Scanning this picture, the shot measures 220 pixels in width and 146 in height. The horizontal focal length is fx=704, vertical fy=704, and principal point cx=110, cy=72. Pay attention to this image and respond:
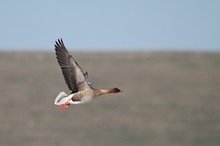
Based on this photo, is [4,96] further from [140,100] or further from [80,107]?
[140,100]

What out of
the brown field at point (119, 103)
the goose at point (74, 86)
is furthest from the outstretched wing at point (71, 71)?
the brown field at point (119, 103)

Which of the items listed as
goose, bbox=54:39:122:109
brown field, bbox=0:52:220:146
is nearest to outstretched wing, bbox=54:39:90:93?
goose, bbox=54:39:122:109

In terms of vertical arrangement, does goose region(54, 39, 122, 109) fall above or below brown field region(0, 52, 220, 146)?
below

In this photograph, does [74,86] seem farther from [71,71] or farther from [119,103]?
[119,103]

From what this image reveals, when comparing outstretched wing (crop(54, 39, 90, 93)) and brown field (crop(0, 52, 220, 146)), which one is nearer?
outstretched wing (crop(54, 39, 90, 93))

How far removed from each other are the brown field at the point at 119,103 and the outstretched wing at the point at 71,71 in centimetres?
3479

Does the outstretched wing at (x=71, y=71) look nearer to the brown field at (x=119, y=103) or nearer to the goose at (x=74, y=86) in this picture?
the goose at (x=74, y=86)

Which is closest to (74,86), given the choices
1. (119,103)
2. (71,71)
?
(71,71)

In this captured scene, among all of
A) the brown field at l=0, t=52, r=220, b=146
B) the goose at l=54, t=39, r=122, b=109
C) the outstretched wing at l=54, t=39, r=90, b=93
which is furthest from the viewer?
the brown field at l=0, t=52, r=220, b=146

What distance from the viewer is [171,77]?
61.1 m

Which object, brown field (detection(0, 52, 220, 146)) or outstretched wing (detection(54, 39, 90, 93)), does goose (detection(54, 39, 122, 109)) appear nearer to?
outstretched wing (detection(54, 39, 90, 93))

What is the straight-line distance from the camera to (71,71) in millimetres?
13500

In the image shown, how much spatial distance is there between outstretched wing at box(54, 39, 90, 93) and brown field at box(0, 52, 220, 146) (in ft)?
114

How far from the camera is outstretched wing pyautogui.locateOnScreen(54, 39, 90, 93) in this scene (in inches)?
518
